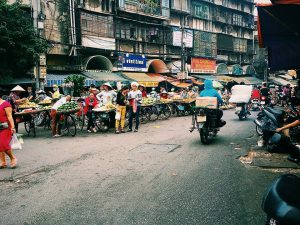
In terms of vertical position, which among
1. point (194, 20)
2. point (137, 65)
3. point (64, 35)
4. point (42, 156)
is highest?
point (194, 20)

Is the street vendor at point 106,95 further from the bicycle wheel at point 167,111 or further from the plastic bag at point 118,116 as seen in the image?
the bicycle wheel at point 167,111

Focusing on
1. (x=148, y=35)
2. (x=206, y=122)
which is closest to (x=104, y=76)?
(x=148, y=35)

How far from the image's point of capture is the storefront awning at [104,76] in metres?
25.6

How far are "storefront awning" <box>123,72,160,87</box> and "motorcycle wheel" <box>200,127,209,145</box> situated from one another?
771 inches

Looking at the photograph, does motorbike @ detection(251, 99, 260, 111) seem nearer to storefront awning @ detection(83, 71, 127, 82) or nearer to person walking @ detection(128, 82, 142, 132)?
storefront awning @ detection(83, 71, 127, 82)

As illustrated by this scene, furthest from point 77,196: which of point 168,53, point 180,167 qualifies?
point 168,53

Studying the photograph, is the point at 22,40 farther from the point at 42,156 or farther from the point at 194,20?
the point at 194,20

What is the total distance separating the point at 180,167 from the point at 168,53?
30419mm

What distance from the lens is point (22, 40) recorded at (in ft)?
67.3

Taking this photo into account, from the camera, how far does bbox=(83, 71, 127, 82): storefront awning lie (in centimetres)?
2558

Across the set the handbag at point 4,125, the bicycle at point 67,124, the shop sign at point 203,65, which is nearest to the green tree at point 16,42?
the bicycle at point 67,124

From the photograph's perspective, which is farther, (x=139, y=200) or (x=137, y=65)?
(x=137, y=65)

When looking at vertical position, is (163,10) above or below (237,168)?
above

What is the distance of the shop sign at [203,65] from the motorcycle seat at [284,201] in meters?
37.3
